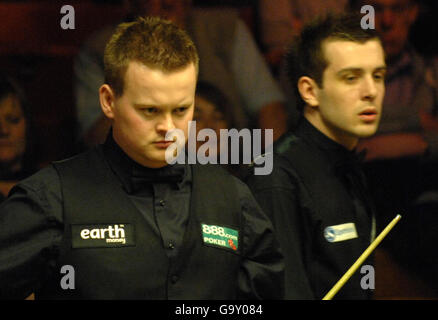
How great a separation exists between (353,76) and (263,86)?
0.95m

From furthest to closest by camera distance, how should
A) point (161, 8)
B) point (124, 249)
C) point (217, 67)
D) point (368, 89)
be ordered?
point (217, 67) < point (161, 8) < point (368, 89) < point (124, 249)

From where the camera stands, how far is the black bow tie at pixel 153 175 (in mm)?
2361

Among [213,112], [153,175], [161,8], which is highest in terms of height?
[161,8]

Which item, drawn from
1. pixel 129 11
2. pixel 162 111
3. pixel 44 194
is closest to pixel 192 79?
pixel 162 111

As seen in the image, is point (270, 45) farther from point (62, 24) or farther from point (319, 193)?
point (319, 193)

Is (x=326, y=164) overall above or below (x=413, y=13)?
below

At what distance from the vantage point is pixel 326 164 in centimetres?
292

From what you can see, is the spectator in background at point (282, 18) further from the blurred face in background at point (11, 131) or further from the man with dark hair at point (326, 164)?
the blurred face in background at point (11, 131)

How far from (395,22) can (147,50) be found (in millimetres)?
2171

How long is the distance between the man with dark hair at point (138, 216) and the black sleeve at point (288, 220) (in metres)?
0.17

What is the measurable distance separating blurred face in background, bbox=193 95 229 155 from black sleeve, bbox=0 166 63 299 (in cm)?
155

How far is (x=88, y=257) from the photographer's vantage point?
2258mm

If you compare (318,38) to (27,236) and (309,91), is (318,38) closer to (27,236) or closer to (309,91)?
(309,91)

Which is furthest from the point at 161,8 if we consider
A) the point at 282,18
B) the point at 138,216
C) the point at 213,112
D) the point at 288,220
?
the point at 138,216
